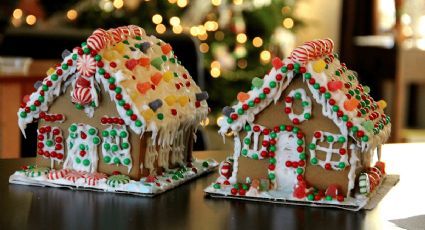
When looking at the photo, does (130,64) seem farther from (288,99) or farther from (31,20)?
(31,20)

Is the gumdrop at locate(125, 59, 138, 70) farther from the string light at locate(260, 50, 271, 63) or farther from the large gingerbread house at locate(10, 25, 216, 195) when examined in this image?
the string light at locate(260, 50, 271, 63)

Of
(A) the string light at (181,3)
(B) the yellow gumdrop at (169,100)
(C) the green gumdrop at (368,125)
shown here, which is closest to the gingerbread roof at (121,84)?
(B) the yellow gumdrop at (169,100)

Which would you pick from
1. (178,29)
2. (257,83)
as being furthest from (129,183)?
(178,29)

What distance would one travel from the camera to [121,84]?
4.47 feet

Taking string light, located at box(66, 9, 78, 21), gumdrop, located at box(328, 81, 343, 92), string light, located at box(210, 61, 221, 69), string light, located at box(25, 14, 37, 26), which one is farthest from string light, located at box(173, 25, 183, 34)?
gumdrop, located at box(328, 81, 343, 92)

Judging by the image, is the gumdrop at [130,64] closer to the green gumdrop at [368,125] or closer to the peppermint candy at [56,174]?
the peppermint candy at [56,174]

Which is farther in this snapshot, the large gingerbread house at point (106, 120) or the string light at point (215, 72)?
the string light at point (215, 72)

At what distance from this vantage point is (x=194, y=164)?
159 cm

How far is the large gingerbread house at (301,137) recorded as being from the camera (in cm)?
129

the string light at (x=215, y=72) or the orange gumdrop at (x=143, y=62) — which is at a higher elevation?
the string light at (x=215, y=72)

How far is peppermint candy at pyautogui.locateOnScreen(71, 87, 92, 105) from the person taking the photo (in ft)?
4.50

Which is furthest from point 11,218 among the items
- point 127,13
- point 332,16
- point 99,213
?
point 332,16

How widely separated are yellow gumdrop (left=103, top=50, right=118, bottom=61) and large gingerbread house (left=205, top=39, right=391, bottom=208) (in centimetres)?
22

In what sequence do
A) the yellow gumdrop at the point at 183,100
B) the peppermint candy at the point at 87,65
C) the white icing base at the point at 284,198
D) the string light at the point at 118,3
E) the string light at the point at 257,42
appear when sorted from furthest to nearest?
the string light at the point at 257,42 < the string light at the point at 118,3 < the yellow gumdrop at the point at 183,100 < the peppermint candy at the point at 87,65 < the white icing base at the point at 284,198
